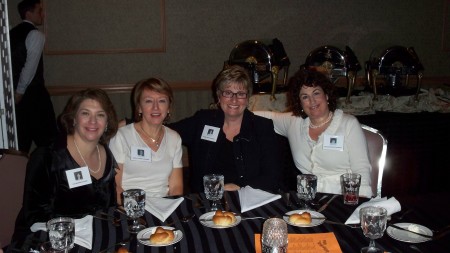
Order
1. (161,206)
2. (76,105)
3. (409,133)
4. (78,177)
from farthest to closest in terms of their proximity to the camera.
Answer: (409,133) → (76,105) → (78,177) → (161,206)

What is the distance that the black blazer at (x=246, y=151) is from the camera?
8.59 feet

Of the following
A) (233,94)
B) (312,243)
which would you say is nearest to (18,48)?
(233,94)

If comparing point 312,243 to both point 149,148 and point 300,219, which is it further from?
point 149,148

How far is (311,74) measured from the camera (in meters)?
2.58

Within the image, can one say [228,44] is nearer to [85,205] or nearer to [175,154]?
[175,154]

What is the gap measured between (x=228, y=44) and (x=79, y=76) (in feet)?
5.53

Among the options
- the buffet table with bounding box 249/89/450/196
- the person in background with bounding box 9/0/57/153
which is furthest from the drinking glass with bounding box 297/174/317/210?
the person in background with bounding box 9/0/57/153

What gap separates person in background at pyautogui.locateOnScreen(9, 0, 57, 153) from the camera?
4.24 m

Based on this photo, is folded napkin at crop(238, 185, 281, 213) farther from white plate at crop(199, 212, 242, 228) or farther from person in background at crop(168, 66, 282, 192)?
person in background at crop(168, 66, 282, 192)

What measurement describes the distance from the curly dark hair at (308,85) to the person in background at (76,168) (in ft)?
3.32

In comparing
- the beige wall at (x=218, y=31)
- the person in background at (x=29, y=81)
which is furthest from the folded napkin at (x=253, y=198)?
the beige wall at (x=218, y=31)

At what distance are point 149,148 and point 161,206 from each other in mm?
627

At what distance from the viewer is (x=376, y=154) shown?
2.62 metres

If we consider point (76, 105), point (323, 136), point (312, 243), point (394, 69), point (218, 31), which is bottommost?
point (312, 243)
